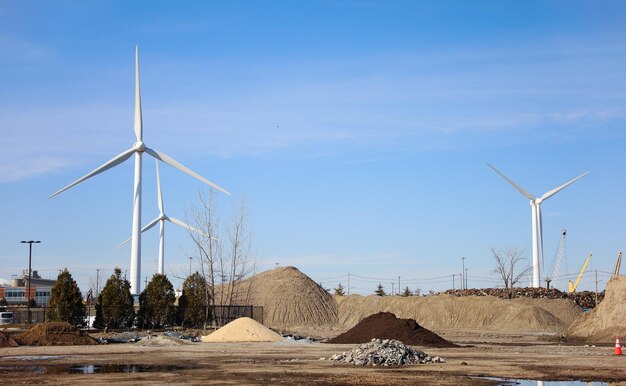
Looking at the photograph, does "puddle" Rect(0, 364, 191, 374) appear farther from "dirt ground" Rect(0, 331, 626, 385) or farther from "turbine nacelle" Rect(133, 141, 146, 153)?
"turbine nacelle" Rect(133, 141, 146, 153)

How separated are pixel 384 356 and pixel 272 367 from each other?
3852mm

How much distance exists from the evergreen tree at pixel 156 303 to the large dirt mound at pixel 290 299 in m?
22.6

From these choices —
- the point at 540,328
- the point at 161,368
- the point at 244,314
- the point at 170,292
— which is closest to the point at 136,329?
the point at 170,292

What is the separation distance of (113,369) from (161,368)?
1.46 m

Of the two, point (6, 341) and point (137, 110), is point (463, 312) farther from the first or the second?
point (6, 341)

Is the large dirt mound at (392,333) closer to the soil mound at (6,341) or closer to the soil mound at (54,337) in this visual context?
the soil mound at (54,337)

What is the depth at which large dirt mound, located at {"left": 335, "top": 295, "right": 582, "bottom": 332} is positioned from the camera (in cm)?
6969

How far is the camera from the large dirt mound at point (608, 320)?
47.7 m

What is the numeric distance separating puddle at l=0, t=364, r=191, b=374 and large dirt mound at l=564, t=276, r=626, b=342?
30.2 meters

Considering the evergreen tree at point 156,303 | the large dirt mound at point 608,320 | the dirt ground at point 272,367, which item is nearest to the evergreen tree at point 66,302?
the evergreen tree at point 156,303

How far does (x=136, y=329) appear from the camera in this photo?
172 feet

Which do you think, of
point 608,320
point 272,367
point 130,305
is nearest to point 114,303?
point 130,305

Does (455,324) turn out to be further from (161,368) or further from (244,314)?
(161,368)

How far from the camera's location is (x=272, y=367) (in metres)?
26.2
